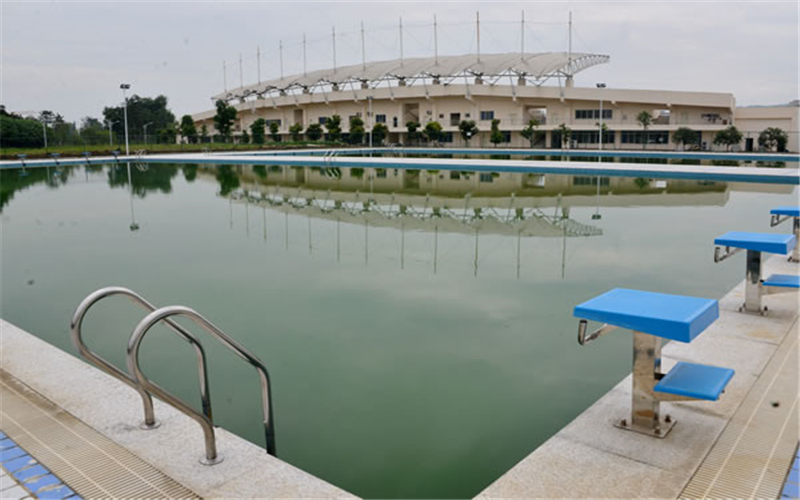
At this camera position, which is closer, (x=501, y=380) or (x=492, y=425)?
(x=492, y=425)

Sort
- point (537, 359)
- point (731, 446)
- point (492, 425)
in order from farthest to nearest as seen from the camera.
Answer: point (537, 359)
point (492, 425)
point (731, 446)

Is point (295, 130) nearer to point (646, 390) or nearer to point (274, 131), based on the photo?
point (274, 131)

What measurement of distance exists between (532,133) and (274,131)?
2302 centimetres

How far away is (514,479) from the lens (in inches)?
117

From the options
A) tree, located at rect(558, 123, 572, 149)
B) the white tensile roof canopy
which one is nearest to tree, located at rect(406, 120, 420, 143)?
the white tensile roof canopy

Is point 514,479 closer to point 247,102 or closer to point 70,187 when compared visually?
point 70,187

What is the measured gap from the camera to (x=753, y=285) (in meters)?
5.31

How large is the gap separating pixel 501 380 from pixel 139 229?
348 inches

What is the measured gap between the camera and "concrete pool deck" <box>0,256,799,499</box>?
2881 millimetres

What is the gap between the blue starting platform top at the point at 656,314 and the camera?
120 inches

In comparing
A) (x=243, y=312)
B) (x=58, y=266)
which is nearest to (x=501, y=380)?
(x=243, y=312)

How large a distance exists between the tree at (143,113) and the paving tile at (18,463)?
6848 centimetres

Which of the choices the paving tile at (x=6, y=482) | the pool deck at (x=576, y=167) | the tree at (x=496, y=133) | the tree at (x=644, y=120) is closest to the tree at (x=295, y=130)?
the tree at (x=496, y=133)

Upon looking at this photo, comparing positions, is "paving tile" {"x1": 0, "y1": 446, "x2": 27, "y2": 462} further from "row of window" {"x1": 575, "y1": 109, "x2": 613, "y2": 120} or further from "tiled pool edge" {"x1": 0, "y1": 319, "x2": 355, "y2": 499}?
"row of window" {"x1": 575, "y1": 109, "x2": 613, "y2": 120}
